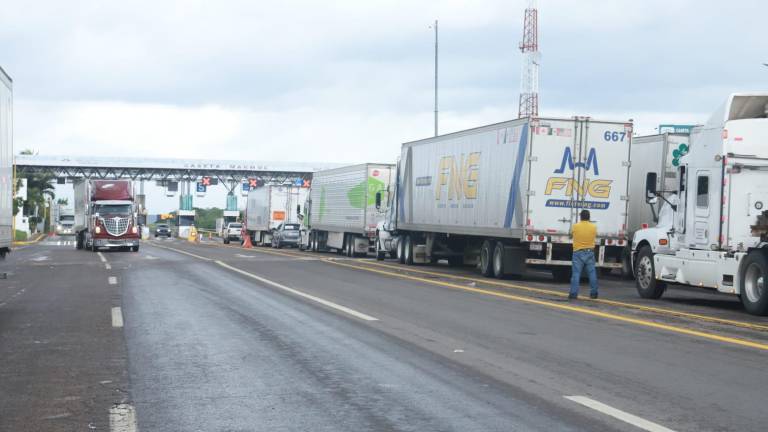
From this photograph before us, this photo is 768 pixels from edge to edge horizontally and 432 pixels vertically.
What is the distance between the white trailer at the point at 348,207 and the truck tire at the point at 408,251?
12.2 feet

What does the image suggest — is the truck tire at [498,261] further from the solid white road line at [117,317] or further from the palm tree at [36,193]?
the palm tree at [36,193]

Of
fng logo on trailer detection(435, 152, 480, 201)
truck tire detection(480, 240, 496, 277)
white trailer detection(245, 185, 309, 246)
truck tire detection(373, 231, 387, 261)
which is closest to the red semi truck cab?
truck tire detection(373, 231, 387, 261)

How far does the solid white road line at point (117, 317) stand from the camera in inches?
523

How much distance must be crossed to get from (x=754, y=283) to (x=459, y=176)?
13.1 m

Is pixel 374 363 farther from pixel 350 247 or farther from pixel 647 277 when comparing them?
pixel 350 247

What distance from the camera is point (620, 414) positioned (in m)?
7.15

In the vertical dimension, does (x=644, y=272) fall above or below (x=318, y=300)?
above

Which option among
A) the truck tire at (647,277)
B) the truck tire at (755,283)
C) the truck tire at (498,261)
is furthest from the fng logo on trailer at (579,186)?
the truck tire at (755,283)

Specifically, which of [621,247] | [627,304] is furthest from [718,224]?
[621,247]

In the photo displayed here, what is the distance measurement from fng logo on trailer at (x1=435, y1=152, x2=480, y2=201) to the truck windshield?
790 inches

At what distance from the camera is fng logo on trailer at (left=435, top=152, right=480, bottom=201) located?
27.4 meters

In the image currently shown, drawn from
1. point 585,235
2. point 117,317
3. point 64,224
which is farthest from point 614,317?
point 64,224

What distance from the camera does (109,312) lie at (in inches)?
590

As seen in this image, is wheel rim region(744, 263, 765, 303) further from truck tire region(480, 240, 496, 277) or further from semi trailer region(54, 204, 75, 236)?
semi trailer region(54, 204, 75, 236)
